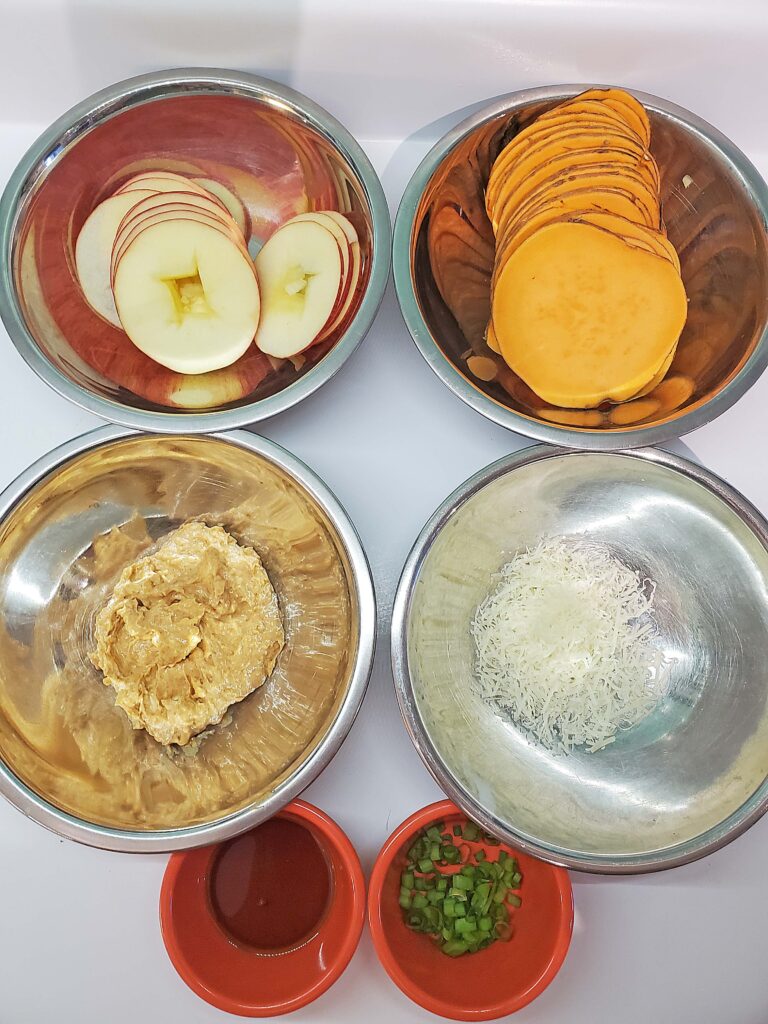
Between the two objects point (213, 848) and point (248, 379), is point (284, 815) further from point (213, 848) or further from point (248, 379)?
point (248, 379)

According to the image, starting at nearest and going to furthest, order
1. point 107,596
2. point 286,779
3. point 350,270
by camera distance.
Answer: point 286,779 → point 350,270 → point 107,596

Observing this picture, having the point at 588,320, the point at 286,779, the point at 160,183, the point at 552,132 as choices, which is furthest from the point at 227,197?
the point at 286,779

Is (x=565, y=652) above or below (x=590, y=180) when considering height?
below

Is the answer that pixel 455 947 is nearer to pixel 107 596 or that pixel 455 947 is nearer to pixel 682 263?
pixel 107 596

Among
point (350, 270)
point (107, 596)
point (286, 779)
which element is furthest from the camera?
point (107, 596)

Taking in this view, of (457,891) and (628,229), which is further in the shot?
(457,891)

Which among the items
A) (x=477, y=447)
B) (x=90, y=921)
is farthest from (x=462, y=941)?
(x=477, y=447)

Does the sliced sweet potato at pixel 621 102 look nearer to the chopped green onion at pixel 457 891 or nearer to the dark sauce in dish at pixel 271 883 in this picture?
the chopped green onion at pixel 457 891
